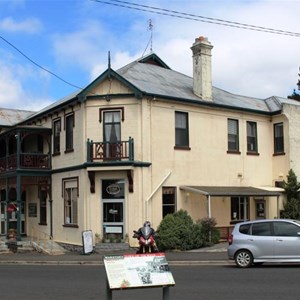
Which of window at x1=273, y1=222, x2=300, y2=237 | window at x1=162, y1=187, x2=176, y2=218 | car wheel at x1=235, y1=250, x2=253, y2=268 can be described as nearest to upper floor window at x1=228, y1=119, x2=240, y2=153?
window at x1=162, y1=187, x2=176, y2=218

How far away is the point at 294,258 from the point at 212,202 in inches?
397

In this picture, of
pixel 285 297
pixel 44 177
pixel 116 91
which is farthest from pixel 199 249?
pixel 285 297

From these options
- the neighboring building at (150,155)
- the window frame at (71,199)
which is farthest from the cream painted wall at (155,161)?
the window frame at (71,199)

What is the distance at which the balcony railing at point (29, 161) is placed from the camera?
27.1 meters

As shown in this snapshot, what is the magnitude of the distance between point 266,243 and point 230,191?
8.89 metres

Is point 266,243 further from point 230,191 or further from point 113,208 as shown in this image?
point 113,208

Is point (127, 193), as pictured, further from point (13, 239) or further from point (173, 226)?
point (13, 239)

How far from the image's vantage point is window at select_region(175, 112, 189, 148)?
24.9 m

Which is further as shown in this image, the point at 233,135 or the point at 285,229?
the point at 233,135

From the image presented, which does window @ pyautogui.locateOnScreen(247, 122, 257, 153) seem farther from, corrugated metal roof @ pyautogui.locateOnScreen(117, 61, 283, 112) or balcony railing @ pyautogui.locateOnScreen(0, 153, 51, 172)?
balcony railing @ pyautogui.locateOnScreen(0, 153, 51, 172)

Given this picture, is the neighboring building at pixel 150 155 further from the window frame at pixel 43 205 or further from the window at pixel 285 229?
the window at pixel 285 229

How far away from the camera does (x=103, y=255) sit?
2117cm

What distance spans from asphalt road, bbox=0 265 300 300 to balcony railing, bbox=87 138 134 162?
7839mm

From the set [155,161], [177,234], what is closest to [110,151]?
[155,161]
